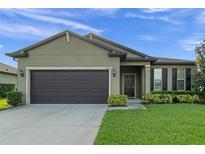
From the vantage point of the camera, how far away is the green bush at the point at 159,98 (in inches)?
745

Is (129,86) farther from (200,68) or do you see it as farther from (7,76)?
(7,76)

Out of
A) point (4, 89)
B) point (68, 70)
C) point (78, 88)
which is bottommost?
point (4, 89)

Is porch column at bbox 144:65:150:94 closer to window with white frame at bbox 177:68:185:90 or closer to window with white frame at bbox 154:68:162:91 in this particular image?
window with white frame at bbox 154:68:162:91

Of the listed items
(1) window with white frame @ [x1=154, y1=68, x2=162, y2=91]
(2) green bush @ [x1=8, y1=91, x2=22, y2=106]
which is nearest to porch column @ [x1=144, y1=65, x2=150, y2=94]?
(1) window with white frame @ [x1=154, y1=68, x2=162, y2=91]

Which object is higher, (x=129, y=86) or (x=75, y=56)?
(x=75, y=56)

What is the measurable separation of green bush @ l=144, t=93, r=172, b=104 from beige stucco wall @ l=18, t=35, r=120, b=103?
2.30 metres

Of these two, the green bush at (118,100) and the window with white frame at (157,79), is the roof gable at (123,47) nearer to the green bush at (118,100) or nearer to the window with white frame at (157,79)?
the window with white frame at (157,79)

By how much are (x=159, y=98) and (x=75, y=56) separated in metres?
6.17

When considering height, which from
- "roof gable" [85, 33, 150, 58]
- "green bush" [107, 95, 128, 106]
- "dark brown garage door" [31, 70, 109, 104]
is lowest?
"green bush" [107, 95, 128, 106]

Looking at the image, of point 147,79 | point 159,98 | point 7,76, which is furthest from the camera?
point 7,76

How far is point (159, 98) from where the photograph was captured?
19031 millimetres

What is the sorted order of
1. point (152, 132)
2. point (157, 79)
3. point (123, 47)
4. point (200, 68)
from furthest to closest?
point (123, 47) < point (157, 79) < point (200, 68) < point (152, 132)

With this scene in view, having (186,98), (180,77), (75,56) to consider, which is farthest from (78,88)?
(180,77)

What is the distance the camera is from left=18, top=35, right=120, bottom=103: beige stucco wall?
18.2 m
